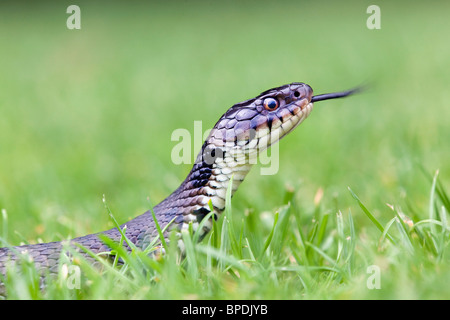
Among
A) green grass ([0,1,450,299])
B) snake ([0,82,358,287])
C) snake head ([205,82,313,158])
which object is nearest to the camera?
green grass ([0,1,450,299])

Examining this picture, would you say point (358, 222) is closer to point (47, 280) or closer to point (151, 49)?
point (47, 280)

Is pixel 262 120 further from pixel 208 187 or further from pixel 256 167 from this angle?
pixel 256 167

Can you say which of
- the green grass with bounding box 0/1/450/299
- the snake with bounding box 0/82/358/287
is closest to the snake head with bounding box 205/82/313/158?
the snake with bounding box 0/82/358/287

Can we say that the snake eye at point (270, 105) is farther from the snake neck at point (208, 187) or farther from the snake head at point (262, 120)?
the snake neck at point (208, 187)

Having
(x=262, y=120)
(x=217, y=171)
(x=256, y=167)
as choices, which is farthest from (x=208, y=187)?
(x=256, y=167)

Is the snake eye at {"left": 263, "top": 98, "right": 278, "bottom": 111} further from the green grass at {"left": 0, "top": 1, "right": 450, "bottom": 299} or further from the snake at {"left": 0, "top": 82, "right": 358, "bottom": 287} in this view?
the green grass at {"left": 0, "top": 1, "right": 450, "bottom": 299}

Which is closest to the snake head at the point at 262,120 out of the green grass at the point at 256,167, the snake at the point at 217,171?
the snake at the point at 217,171
